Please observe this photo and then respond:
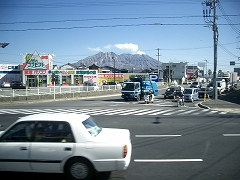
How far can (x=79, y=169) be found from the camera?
5.14m

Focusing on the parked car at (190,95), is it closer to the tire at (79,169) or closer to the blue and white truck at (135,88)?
the blue and white truck at (135,88)

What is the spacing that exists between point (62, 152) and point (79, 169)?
0.56 m

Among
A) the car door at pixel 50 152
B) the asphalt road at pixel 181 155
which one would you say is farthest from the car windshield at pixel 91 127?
the asphalt road at pixel 181 155

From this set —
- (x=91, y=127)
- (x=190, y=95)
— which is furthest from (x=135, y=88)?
(x=91, y=127)

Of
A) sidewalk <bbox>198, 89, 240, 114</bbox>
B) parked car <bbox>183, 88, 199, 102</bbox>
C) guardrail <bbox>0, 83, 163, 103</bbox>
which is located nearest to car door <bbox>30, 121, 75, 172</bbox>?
sidewalk <bbox>198, 89, 240, 114</bbox>

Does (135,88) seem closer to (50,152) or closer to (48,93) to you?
(48,93)

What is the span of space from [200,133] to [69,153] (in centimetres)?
749

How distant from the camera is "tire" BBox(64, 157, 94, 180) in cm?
512

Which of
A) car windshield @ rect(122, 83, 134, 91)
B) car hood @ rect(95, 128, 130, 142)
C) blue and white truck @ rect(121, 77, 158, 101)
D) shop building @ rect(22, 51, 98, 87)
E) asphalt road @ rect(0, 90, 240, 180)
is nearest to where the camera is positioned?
car hood @ rect(95, 128, 130, 142)

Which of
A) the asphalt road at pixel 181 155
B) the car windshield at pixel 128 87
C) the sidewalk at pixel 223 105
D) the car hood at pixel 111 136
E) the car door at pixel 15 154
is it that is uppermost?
the car windshield at pixel 128 87

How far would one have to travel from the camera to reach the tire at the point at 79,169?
16.8ft

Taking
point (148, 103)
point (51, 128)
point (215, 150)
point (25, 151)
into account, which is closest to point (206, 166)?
point (215, 150)

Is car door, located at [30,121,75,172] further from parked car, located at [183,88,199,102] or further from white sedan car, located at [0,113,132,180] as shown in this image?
parked car, located at [183,88,199,102]

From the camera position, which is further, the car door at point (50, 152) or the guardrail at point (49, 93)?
the guardrail at point (49, 93)
